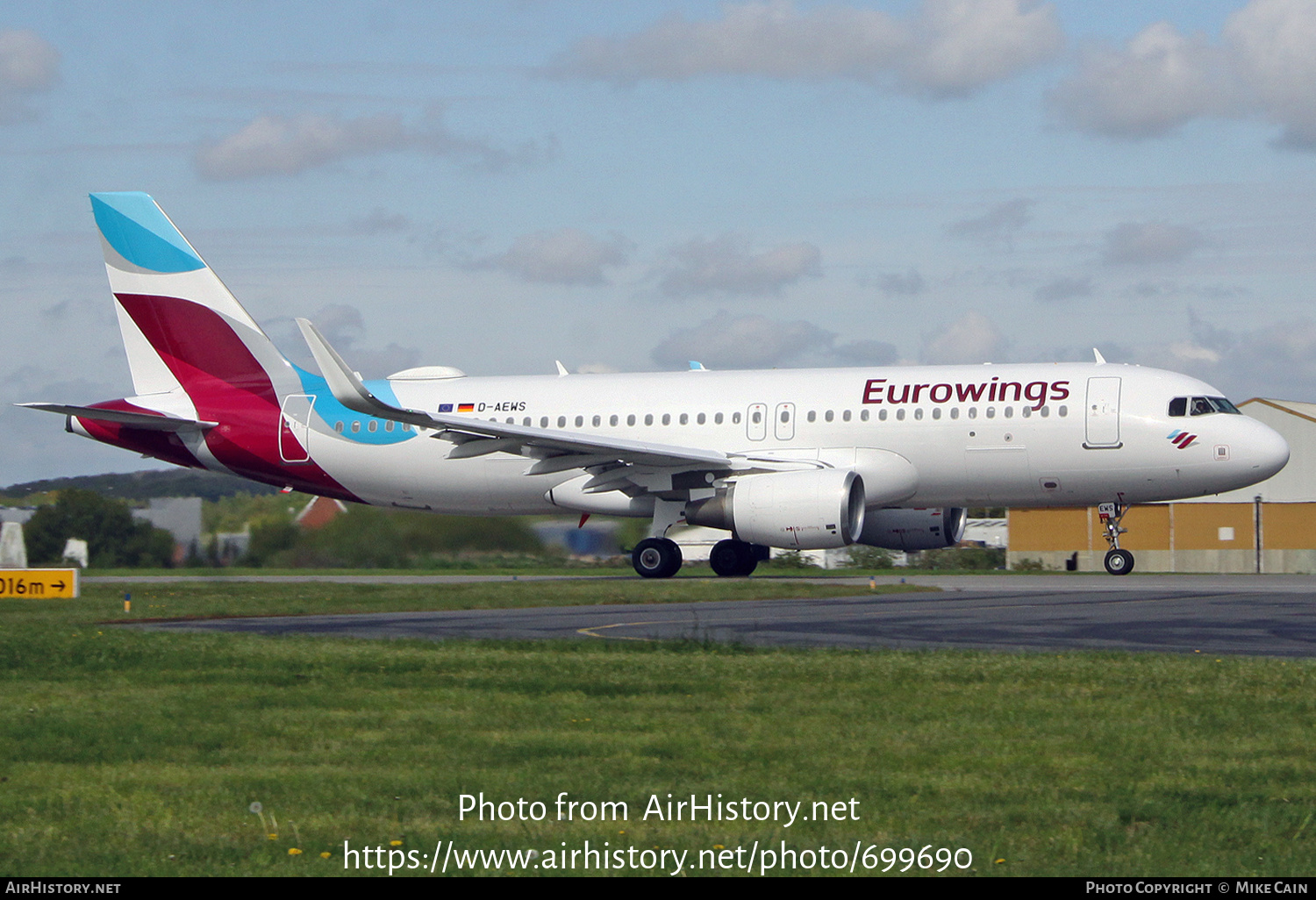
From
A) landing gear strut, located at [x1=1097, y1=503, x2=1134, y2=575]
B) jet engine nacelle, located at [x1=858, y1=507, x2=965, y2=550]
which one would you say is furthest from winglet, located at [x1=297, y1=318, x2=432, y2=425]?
landing gear strut, located at [x1=1097, y1=503, x2=1134, y2=575]

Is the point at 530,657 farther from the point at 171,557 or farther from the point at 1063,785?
the point at 171,557

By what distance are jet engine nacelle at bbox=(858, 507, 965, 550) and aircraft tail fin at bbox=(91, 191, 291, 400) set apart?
12456 millimetres

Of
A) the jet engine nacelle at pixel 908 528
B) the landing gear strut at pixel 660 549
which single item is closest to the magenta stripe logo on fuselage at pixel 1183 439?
the jet engine nacelle at pixel 908 528

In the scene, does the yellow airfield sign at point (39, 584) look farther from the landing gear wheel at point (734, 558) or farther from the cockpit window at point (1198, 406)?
the cockpit window at point (1198, 406)

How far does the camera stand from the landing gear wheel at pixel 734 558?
28891 mm

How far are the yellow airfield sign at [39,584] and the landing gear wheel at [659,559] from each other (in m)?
10.0

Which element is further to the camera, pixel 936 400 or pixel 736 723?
pixel 936 400

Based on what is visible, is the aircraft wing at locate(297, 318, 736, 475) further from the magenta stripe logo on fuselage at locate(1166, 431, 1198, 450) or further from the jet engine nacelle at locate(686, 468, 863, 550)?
the magenta stripe logo on fuselage at locate(1166, 431, 1198, 450)

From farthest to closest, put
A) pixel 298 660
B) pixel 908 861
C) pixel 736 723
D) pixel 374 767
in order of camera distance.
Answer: pixel 298 660 → pixel 736 723 → pixel 374 767 → pixel 908 861

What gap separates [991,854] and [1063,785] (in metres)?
1.35

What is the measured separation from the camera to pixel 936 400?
1056 inches

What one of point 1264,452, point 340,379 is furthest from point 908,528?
point 340,379

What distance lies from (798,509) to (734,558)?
410 cm

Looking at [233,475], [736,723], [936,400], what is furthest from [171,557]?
[736,723]
